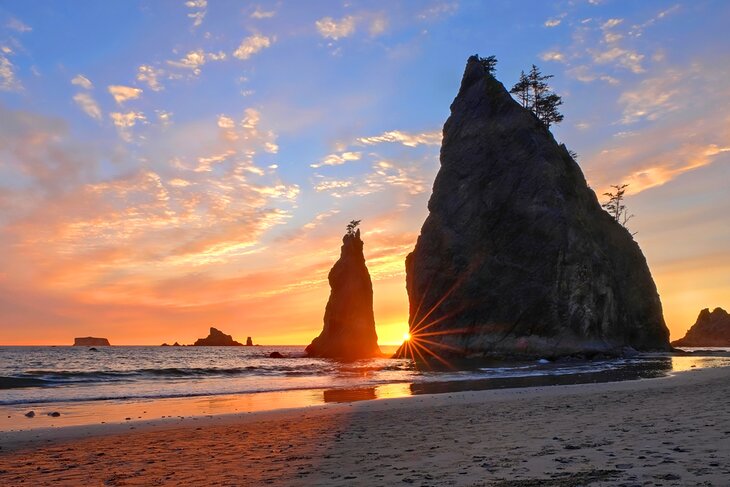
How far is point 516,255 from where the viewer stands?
204ft

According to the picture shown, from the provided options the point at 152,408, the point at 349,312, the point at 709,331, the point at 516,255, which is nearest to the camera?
the point at 152,408

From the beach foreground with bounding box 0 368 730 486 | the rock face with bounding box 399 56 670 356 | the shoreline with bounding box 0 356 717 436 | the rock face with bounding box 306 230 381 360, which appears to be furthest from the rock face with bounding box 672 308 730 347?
the beach foreground with bounding box 0 368 730 486

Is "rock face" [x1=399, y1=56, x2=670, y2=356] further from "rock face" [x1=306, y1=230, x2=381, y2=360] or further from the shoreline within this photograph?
the shoreline

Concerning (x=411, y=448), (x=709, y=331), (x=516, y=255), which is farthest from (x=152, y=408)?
(x=709, y=331)

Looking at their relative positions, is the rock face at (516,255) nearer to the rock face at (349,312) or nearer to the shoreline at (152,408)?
the rock face at (349,312)

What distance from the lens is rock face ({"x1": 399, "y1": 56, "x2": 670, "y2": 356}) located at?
5850 cm

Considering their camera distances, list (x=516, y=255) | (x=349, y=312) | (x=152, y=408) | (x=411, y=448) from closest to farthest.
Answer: (x=411, y=448) < (x=152, y=408) < (x=516, y=255) < (x=349, y=312)

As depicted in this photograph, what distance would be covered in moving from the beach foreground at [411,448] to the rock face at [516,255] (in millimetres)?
43162

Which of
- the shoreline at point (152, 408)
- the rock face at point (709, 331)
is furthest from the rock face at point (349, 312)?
the rock face at point (709, 331)

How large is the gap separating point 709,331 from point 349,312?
4712 inches

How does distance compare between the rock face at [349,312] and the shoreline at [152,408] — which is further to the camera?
the rock face at [349,312]

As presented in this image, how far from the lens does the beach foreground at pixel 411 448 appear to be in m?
7.34

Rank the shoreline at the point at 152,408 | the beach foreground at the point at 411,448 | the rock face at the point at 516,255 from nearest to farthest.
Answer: the beach foreground at the point at 411,448 → the shoreline at the point at 152,408 → the rock face at the point at 516,255

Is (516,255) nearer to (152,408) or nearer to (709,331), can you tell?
(152,408)
